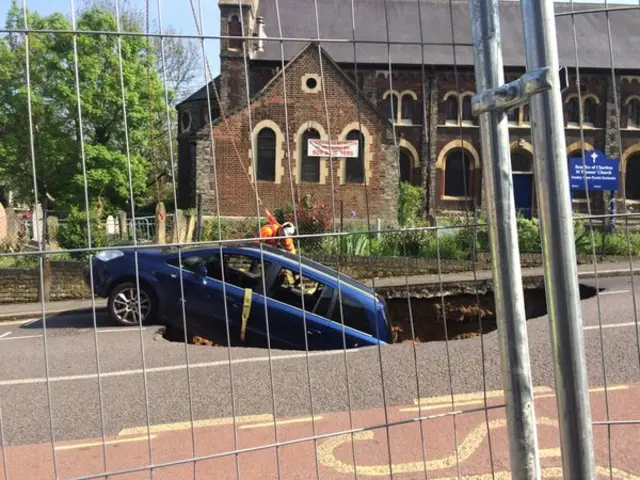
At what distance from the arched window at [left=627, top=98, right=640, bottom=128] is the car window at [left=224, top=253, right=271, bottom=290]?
29146 mm

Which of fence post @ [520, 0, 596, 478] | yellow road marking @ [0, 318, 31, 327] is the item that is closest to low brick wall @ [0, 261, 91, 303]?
yellow road marking @ [0, 318, 31, 327]

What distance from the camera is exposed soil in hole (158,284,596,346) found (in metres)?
10.5

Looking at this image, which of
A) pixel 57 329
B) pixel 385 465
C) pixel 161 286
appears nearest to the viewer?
pixel 385 465

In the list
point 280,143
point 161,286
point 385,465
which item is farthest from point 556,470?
point 280,143

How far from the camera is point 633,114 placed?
98.0ft

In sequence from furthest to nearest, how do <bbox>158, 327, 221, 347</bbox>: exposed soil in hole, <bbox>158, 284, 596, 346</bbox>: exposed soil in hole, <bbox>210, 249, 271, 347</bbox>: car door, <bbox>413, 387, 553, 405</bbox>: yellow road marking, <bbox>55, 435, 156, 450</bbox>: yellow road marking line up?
<bbox>158, 284, 596, 346</bbox>: exposed soil in hole
<bbox>158, 327, 221, 347</bbox>: exposed soil in hole
<bbox>210, 249, 271, 347</bbox>: car door
<bbox>413, 387, 553, 405</bbox>: yellow road marking
<bbox>55, 435, 156, 450</bbox>: yellow road marking

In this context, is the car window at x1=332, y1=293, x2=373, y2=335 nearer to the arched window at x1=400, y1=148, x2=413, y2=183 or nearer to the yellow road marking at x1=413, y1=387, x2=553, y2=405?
the yellow road marking at x1=413, y1=387, x2=553, y2=405

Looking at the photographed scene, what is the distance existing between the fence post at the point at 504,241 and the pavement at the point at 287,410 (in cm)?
57

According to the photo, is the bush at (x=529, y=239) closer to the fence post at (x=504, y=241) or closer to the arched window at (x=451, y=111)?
the fence post at (x=504, y=241)

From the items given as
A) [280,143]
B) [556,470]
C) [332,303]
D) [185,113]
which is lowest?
[556,470]

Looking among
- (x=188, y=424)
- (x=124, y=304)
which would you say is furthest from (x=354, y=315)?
(x=124, y=304)

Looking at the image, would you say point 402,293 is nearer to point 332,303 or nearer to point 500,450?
point 332,303

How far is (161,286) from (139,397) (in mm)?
2532

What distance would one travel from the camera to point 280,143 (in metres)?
21.1
